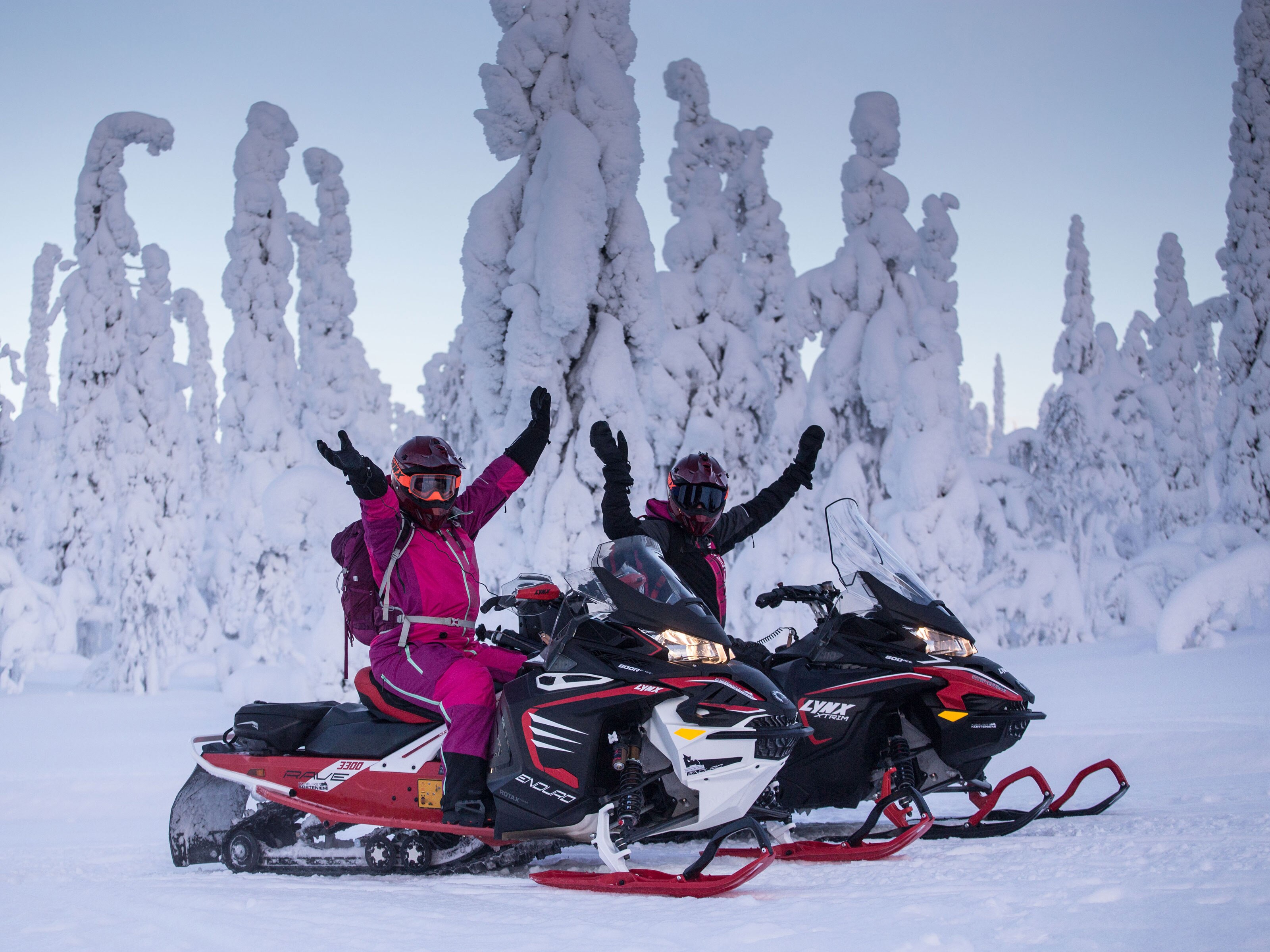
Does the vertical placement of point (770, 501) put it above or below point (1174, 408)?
below

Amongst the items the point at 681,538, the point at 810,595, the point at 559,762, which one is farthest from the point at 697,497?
the point at 559,762

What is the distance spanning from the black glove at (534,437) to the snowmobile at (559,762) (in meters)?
0.61

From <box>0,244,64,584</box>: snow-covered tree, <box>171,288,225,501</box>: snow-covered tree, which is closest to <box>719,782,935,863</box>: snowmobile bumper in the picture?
<box>0,244,64,584</box>: snow-covered tree

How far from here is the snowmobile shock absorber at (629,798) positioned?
338 cm

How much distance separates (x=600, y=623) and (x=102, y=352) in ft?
62.1

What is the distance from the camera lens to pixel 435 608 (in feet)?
12.9

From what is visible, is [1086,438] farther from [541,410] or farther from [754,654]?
Answer: [541,410]

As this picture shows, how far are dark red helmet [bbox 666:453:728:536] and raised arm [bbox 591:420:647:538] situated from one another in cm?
23

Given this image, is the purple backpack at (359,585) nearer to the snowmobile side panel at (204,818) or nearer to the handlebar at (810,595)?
the snowmobile side panel at (204,818)

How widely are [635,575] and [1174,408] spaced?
89.5 ft

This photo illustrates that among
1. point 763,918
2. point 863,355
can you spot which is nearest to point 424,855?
point 763,918

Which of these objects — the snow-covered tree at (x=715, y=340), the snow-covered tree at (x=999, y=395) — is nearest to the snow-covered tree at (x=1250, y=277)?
the snow-covered tree at (x=715, y=340)

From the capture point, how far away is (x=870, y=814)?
4.16 m

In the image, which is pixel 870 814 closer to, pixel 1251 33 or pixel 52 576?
pixel 1251 33
